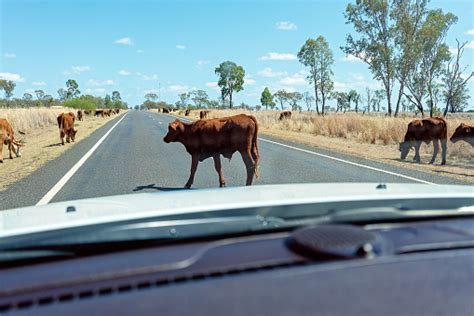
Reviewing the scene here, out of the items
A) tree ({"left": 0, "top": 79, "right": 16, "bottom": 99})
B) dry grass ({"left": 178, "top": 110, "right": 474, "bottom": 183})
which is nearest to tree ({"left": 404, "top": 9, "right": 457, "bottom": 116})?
dry grass ({"left": 178, "top": 110, "right": 474, "bottom": 183})

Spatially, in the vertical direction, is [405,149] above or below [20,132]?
below

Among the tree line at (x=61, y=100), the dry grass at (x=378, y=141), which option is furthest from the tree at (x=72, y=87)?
the dry grass at (x=378, y=141)

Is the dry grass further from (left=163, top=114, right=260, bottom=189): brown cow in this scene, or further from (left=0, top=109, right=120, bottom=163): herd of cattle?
(left=0, top=109, right=120, bottom=163): herd of cattle

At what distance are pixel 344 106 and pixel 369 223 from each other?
4675 inches

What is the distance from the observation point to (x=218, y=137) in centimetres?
906

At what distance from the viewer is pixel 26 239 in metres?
2.04

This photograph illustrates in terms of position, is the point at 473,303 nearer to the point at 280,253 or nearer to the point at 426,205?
the point at 280,253

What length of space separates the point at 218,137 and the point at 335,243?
7.32m

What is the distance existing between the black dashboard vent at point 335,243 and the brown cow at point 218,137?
22.7 feet

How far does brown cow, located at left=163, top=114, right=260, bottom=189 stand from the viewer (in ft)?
29.5

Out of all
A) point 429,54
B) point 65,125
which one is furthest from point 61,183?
point 429,54

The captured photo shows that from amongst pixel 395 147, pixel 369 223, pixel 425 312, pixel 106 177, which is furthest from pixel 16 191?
pixel 395 147

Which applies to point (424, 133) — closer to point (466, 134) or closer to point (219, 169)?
point (466, 134)

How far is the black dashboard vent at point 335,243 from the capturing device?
69.9 inches
